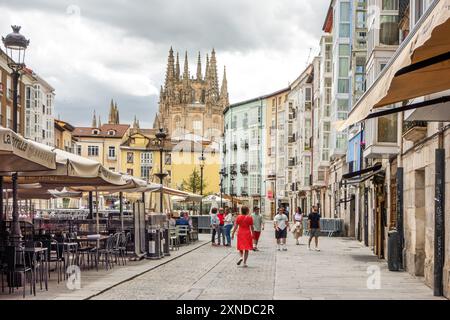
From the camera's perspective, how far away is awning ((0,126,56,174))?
10.6 m

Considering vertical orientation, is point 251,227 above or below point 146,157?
below

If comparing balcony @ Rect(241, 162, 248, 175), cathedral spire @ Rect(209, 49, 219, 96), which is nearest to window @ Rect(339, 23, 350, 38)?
balcony @ Rect(241, 162, 248, 175)

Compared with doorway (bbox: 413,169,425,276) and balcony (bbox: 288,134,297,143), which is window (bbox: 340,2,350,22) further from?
balcony (bbox: 288,134,297,143)

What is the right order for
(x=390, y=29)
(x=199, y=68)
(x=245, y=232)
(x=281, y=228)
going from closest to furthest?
(x=245, y=232) < (x=390, y=29) < (x=281, y=228) < (x=199, y=68)

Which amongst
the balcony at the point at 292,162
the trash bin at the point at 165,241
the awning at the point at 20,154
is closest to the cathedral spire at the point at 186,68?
the balcony at the point at 292,162

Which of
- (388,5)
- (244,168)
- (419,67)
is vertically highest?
(388,5)

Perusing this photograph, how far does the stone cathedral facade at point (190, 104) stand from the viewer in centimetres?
17350

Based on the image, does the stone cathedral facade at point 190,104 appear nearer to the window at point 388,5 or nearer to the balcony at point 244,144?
the balcony at point 244,144

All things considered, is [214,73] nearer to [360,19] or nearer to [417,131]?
[360,19]

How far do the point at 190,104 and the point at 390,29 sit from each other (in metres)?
152

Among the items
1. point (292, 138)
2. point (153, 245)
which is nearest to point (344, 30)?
point (153, 245)

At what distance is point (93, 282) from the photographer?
14.6m

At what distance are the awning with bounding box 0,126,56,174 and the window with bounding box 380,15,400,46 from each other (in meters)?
15.0
